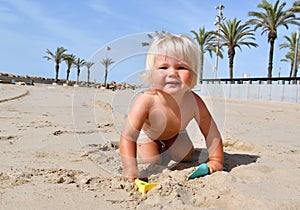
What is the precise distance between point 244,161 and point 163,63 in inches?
42.6

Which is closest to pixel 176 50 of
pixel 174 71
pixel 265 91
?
pixel 174 71

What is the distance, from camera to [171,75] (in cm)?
199

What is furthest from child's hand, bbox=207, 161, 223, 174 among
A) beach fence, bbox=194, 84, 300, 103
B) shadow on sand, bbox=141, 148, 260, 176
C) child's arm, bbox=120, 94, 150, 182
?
beach fence, bbox=194, 84, 300, 103

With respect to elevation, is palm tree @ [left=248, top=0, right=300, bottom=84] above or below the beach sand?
above

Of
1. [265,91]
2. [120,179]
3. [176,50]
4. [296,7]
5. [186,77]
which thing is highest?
[296,7]

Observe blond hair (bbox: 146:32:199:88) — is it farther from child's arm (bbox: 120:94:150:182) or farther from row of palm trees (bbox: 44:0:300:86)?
row of palm trees (bbox: 44:0:300:86)

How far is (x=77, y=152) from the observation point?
2.74 metres

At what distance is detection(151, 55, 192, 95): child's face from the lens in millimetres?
2002

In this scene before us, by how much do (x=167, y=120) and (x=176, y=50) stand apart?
0.52 m

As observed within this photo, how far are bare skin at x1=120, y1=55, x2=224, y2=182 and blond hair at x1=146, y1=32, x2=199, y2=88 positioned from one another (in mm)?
47

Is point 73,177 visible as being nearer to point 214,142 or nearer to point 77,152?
point 77,152

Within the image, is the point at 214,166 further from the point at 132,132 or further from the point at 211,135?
the point at 132,132

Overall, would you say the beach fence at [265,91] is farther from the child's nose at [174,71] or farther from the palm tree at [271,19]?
the child's nose at [174,71]

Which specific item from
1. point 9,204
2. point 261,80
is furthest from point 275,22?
point 9,204
